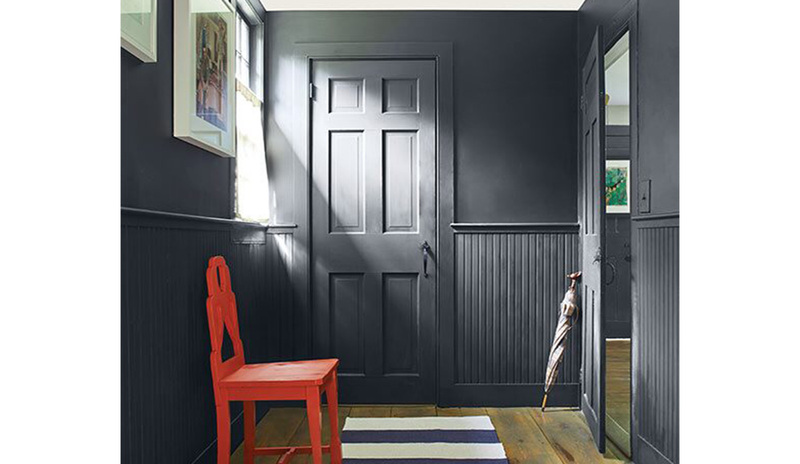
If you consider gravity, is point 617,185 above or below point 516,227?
above

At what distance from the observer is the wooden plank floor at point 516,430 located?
2768mm

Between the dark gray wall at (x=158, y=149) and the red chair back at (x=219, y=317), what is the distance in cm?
25

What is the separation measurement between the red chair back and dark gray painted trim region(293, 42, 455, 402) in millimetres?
975

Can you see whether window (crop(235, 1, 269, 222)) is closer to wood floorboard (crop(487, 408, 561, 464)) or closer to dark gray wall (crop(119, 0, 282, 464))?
dark gray wall (crop(119, 0, 282, 464))

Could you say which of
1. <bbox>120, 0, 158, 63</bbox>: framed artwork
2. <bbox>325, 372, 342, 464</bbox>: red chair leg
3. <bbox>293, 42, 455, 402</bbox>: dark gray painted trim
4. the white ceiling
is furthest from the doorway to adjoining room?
<bbox>120, 0, 158, 63</bbox>: framed artwork

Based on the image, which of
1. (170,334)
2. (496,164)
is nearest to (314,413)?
(170,334)

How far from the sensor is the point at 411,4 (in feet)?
12.0

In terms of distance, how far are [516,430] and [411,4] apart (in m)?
2.44

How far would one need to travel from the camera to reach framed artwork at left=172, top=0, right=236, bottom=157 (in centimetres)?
216

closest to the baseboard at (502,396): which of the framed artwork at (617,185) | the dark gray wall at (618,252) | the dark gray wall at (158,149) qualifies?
the dark gray wall at (158,149)

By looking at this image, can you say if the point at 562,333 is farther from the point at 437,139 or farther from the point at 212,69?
the point at 212,69
